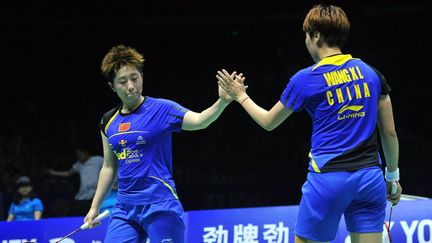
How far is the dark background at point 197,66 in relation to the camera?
1372cm

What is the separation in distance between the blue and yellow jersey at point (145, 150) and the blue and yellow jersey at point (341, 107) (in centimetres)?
98

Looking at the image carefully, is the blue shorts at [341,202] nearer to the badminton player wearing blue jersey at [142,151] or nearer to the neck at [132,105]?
the badminton player wearing blue jersey at [142,151]

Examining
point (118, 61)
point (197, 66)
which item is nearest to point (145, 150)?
point (118, 61)

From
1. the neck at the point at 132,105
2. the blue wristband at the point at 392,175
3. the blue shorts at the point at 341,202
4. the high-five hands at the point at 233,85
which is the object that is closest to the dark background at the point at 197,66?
the neck at the point at 132,105

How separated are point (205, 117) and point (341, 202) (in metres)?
0.99

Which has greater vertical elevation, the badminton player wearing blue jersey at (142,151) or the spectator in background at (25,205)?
the badminton player wearing blue jersey at (142,151)

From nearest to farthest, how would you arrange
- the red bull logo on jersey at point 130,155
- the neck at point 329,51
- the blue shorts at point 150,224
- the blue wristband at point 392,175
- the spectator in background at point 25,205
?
the neck at point 329,51, the blue wristband at point 392,175, the blue shorts at point 150,224, the red bull logo on jersey at point 130,155, the spectator in background at point 25,205

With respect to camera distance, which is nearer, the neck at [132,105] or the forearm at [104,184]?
the neck at [132,105]

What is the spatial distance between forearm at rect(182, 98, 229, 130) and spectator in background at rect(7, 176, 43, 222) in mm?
5004

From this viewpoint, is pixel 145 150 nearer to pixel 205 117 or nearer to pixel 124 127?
pixel 124 127

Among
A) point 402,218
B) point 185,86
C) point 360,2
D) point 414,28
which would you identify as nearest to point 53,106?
point 185,86

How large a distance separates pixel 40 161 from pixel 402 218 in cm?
799

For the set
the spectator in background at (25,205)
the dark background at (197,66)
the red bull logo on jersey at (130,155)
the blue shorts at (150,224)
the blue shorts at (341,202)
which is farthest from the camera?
the dark background at (197,66)

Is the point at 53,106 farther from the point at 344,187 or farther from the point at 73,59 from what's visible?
the point at 344,187
